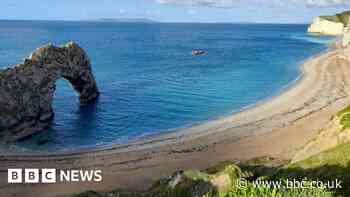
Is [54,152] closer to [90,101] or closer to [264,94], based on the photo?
[90,101]

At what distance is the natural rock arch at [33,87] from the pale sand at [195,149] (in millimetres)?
7515

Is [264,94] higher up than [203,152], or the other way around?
[264,94]

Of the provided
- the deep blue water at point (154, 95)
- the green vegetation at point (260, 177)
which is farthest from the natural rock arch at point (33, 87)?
the green vegetation at point (260, 177)

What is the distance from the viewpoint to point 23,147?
47594mm

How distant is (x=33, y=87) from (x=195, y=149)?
1960 cm

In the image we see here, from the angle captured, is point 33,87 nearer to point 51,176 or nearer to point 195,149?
point 51,176

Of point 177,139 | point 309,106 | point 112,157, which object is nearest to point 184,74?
point 309,106

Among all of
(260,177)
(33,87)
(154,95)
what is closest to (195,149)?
(33,87)

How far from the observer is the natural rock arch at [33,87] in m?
50.5

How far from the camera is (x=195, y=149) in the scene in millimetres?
44875

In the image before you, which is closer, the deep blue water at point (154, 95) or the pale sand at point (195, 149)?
the pale sand at point (195, 149)

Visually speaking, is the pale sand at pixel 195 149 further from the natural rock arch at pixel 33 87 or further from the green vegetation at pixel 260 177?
the green vegetation at pixel 260 177

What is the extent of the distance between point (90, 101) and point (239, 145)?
90.7ft

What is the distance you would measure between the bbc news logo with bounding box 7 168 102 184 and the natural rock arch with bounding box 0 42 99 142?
10966 millimetres
